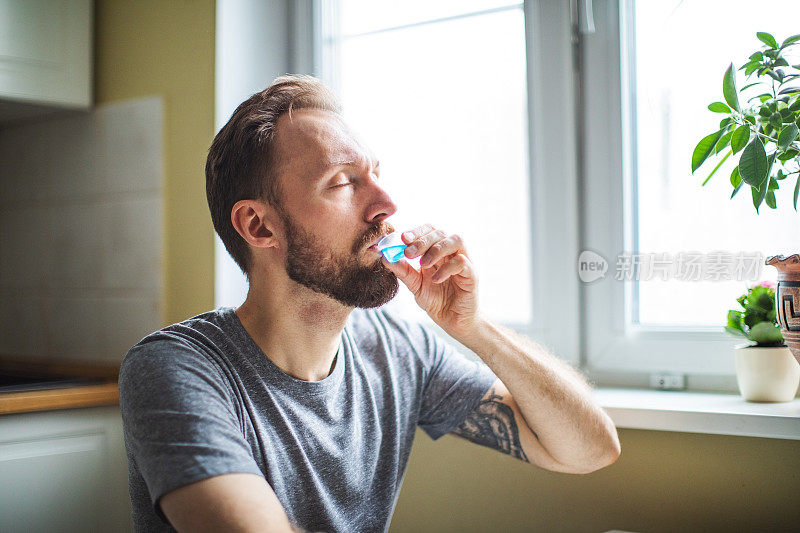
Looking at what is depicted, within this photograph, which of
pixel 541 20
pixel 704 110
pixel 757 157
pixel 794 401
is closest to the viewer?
pixel 757 157

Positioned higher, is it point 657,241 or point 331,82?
point 331,82

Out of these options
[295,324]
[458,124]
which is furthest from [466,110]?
Answer: [295,324]

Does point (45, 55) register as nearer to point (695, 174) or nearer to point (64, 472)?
point (64, 472)

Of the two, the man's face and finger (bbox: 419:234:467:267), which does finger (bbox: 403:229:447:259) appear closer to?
finger (bbox: 419:234:467:267)

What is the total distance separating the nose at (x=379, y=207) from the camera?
110 centimetres

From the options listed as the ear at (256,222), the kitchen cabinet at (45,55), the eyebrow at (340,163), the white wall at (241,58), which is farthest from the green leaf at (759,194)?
the kitchen cabinet at (45,55)

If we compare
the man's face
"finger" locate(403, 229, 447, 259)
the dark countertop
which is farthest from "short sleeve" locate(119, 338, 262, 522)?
the dark countertop

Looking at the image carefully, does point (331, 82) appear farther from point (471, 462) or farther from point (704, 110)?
point (471, 462)

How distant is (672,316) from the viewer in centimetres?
140

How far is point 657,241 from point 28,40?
5.33ft

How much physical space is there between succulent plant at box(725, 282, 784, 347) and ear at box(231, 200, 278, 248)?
851mm

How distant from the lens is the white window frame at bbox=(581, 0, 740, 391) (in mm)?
1431

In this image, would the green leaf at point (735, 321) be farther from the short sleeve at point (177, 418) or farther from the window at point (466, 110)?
the short sleeve at point (177, 418)

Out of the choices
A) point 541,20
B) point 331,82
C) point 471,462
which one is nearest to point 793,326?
point 471,462
